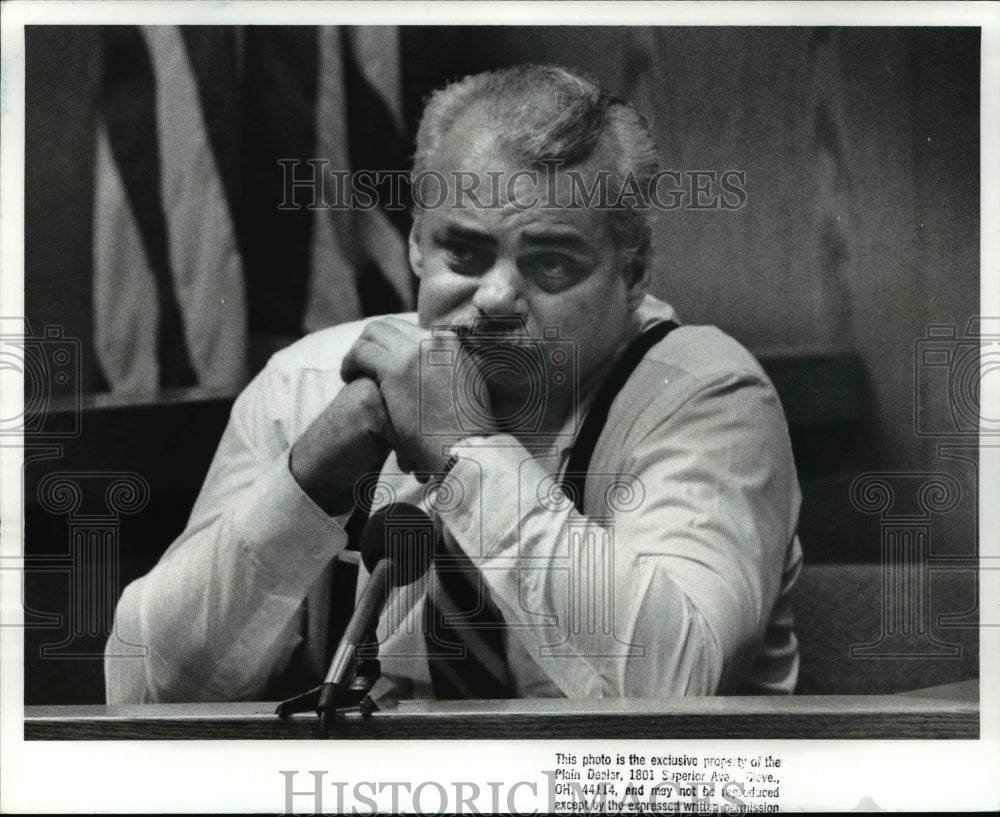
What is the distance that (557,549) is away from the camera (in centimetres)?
319

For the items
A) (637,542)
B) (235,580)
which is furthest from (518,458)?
(235,580)

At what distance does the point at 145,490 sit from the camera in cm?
329

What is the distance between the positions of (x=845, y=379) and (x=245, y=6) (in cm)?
203

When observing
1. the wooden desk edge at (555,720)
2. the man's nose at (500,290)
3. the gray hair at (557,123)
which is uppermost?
the gray hair at (557,123)

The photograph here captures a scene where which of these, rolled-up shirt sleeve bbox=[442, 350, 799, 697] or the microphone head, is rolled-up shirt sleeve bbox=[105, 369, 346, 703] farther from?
rolled-up shirt sleeve bbox=[442, 350, 799, 697]

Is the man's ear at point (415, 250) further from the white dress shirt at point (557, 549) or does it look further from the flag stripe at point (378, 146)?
the white dress shirt at point (557, 549)

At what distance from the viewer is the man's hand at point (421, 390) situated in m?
3.22

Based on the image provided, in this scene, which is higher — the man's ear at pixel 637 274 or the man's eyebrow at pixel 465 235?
the man's eyebrow at pixel 465 235

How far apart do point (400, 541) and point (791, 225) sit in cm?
143

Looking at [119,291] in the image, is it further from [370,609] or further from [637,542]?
[637,542]

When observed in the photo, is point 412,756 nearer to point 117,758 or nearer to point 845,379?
point 117,758

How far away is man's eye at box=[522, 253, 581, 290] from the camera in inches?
126

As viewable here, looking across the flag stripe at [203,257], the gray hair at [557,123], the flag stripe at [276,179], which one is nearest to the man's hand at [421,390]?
the flag stripe at [276,179]

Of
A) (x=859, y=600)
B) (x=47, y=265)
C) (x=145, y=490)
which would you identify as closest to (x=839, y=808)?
(x=859, y=600)
